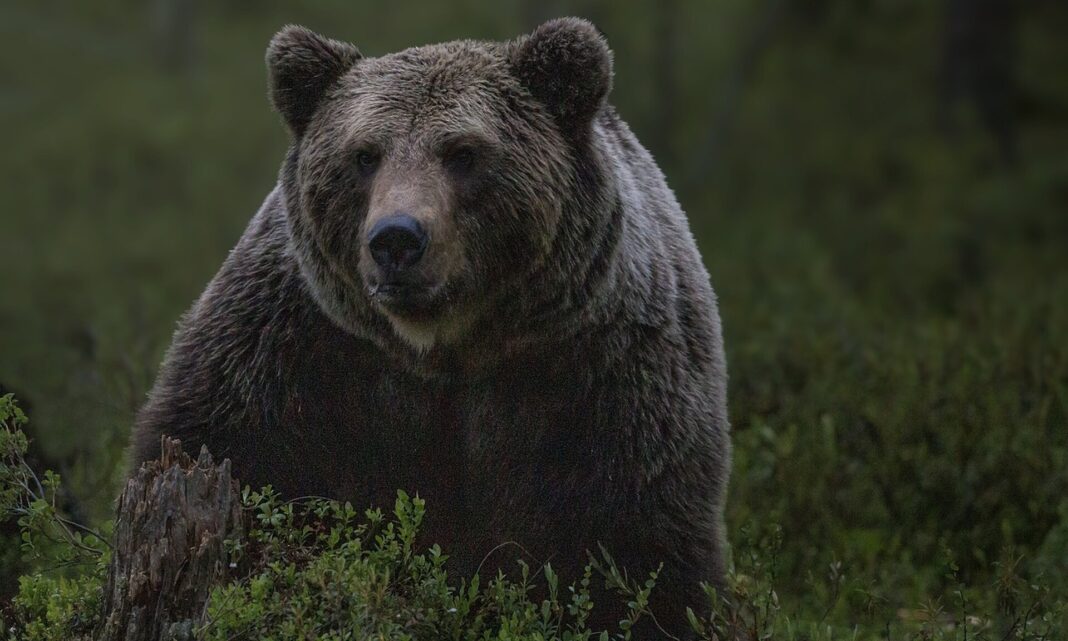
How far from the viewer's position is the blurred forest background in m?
6.14

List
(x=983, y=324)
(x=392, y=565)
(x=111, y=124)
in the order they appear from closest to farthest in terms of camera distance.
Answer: (x=392, y=565), (x=983, y=324), (x=111, y=124)

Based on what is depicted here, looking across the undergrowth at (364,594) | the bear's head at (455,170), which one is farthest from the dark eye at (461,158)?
the undergrowth at (364,594)

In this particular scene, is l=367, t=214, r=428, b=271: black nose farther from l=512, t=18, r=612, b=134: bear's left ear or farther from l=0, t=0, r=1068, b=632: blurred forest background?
l=0, t=0, r=1068, b=632: blurred forest background

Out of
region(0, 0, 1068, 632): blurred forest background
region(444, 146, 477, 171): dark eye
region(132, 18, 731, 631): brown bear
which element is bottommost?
region(0, 0, 1068, 632): blurred forest background

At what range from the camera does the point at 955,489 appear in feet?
20.2

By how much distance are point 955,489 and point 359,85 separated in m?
3.25

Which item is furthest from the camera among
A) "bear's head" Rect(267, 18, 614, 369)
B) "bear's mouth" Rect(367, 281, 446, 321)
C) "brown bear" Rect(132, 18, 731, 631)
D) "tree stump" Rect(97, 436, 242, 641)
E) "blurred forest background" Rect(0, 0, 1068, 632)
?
"blurred forest background" Rect(0, 0, 1068, 632)

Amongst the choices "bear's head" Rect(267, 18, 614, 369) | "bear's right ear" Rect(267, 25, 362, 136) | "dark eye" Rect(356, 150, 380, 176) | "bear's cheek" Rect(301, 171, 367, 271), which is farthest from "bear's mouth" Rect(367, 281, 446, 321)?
"bear's right ear" Rect(267, 25, 362, 136)

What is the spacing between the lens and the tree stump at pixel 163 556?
12.4 feet

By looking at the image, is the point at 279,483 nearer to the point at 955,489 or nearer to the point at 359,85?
the point at 359,85

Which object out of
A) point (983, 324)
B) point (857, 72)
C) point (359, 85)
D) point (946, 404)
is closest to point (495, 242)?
point (359, 85)

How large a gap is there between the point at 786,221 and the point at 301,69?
35.5 feet

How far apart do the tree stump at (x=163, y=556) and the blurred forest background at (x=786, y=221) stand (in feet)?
3.42

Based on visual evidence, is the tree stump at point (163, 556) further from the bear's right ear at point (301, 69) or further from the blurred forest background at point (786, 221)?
the bear's right ear at point (301, 69)
